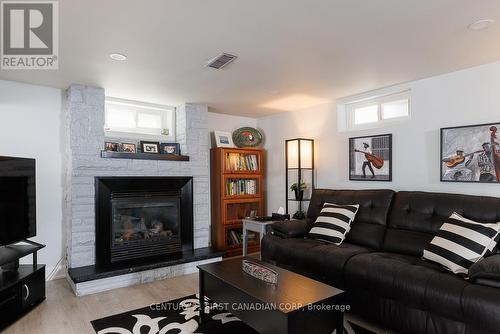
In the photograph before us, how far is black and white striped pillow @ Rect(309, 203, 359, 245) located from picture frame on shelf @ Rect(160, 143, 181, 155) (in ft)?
6.77

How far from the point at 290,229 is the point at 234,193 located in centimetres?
144

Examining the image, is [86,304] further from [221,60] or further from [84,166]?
[221,60]

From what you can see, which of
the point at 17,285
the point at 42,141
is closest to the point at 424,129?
the point at 17,285

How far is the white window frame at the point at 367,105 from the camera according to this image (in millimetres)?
3376

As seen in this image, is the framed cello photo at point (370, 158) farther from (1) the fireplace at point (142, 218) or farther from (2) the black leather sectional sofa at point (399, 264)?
(1) the fireplace at point (142, 218)

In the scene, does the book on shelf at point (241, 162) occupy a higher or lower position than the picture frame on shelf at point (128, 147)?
lower

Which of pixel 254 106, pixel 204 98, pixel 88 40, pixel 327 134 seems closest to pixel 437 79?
pixel 327 134

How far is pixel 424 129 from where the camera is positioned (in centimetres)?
310

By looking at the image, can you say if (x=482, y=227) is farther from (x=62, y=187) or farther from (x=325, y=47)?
(x=62, y=187)

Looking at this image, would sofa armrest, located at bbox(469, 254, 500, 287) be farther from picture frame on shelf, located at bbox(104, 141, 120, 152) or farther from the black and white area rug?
picture frame on shelf, located at bbox(104, 141, 120, 152)

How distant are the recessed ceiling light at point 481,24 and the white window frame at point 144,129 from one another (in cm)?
343

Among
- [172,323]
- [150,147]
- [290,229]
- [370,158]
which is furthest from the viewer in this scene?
[150,147]

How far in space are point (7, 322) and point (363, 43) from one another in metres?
3.51

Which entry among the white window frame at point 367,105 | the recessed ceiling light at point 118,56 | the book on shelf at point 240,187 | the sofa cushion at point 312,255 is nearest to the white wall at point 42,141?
the recessed ceiling light at point 118,56
